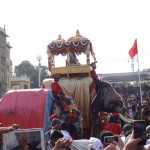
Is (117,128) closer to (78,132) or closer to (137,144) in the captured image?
(78,132)

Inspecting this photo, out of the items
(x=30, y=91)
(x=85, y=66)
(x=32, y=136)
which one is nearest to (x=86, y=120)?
(x=85, y=66)

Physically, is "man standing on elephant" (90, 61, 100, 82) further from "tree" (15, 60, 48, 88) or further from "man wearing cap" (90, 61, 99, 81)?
"tree" (15, 60, 48, 88)

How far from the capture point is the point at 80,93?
12.5m

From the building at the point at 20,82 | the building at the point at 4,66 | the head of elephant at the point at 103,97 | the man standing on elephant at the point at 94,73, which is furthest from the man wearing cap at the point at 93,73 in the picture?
the building at the point at 20,82

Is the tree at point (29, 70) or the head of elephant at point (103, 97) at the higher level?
the tree at point (29, 70)

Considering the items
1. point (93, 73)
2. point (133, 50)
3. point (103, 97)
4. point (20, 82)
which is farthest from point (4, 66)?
point (103, 97)

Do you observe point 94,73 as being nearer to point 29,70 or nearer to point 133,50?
point 133,50

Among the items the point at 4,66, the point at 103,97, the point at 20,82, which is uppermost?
the point at 4,66

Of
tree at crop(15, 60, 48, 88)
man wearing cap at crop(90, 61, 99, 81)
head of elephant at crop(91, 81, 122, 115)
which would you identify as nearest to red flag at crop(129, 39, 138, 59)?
man wearing cap at crop(90, 61, 99, 81)

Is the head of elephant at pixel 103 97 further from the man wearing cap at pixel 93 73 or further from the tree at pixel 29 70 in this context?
the tree at pixel 29 70

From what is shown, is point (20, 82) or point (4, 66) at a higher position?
point (4, 66)

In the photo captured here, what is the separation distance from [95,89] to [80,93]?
46 centimetres

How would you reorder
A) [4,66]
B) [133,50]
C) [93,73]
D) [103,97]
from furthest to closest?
[4,66]
[133,50]
[93,73]
[103,97]

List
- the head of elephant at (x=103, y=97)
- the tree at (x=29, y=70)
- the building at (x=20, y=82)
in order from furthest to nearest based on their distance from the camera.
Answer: the tree at (x=29, y=70)
the building at (x=20, y=82)
the head of elephant at (x=103, y=97)
